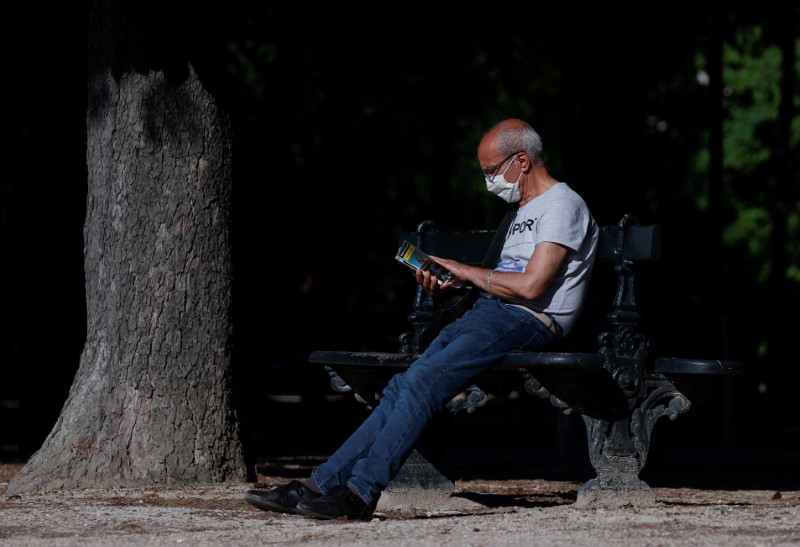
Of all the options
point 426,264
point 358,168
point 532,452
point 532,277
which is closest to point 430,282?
point 426,264

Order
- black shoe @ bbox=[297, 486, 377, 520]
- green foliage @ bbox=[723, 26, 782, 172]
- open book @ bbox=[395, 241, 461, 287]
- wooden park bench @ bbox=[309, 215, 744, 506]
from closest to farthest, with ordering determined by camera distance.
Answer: black shoe @ bbox=[297, 486, 377, 520] < open book @ bbox=[395, 241, 461, 287] < wooden park bench @ bbox=[309, 215, 744, 506] < green foliage @ bbox=[723, 26, 782, 172]

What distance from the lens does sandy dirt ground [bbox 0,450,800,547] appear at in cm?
541

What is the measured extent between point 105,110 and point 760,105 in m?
28.1

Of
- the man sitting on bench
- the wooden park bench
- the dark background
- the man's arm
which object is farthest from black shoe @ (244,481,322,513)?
the dark background

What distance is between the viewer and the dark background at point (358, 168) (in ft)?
32.7

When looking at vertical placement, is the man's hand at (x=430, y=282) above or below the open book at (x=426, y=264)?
below

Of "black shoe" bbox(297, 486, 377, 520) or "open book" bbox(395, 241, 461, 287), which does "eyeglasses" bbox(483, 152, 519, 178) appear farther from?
"black shoe" bbox(297, 486, 377, 520)

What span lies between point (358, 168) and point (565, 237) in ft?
64.6

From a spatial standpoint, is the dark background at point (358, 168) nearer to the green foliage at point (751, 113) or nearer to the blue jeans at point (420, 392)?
the blue jeans at point (420, 392)

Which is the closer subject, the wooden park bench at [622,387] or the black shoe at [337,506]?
the black shoe at [337,506]

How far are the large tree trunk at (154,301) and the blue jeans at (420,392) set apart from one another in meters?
1.71

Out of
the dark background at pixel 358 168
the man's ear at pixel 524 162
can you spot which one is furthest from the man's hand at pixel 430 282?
the dark background at pixel 358 168

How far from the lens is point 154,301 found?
25.3 feet

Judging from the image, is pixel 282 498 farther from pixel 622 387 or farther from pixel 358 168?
pixel 358 168
